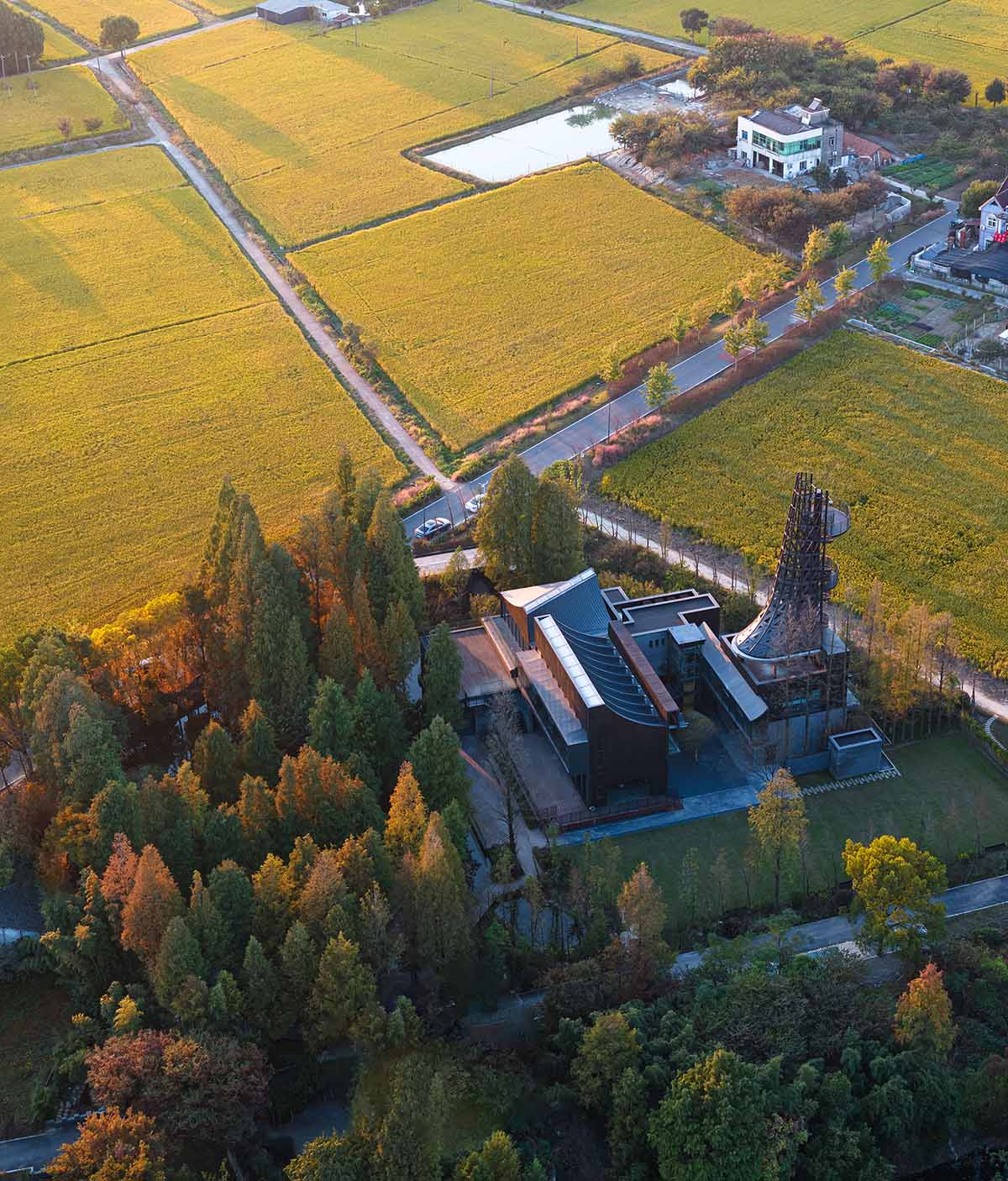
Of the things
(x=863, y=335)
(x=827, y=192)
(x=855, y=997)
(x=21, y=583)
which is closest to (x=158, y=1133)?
(x=855, y=997)

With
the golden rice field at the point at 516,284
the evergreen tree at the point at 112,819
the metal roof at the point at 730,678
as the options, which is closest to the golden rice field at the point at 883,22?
the golden rice field at the point at 516,284

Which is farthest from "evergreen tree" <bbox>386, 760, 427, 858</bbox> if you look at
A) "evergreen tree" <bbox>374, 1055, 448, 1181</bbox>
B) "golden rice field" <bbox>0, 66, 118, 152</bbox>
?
"golden rice field" <bbox>0, 66, 118, 152</bbox>

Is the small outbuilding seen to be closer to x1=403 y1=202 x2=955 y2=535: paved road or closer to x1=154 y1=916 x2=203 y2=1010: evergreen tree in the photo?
x1=403 y1=202 x2=955 y2=535: paved road

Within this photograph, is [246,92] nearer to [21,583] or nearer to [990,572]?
[21,583]

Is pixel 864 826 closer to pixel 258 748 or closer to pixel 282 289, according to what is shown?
pixel 258 748

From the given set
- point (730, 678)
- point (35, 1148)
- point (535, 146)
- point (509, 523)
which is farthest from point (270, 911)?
point (535, 146)

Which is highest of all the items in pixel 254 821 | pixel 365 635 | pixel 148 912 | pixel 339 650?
pixel 339 650
